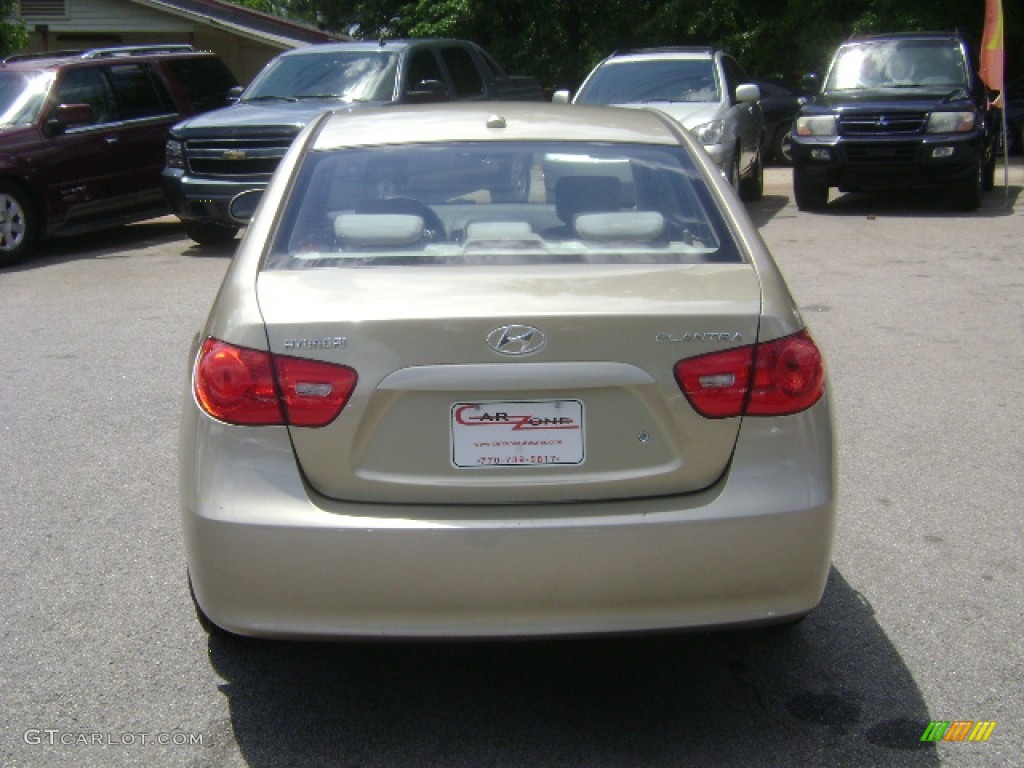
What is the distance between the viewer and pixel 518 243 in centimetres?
398

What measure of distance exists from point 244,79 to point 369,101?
21.4m

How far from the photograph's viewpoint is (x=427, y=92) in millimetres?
13391

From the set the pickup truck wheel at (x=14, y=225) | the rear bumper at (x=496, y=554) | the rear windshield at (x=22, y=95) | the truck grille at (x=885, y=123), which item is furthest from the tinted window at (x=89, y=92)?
the rear bumper at (x=496, y=554)

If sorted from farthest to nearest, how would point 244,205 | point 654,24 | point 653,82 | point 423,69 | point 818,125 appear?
point 654,24 → point 653,82 → point 818,125 → point 423,69 → point 244,205

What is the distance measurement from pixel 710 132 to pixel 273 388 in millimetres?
10948

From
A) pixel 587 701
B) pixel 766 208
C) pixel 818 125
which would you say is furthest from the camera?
pixel 766 208

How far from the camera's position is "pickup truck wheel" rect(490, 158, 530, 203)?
14.6 feet

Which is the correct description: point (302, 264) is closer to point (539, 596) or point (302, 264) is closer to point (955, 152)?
point (539, 596)

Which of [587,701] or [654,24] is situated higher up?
[587,701]

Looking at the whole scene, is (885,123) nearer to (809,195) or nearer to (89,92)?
(809,195)

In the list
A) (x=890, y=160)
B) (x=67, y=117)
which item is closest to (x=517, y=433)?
(x=67, y=117)

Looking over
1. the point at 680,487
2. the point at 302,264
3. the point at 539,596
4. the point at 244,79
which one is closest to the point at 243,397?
the point at 302,264

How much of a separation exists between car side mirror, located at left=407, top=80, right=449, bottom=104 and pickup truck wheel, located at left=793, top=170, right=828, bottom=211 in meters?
4.21

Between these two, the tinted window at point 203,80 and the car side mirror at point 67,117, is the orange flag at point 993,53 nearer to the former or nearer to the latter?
the tinted window at point 203,80
